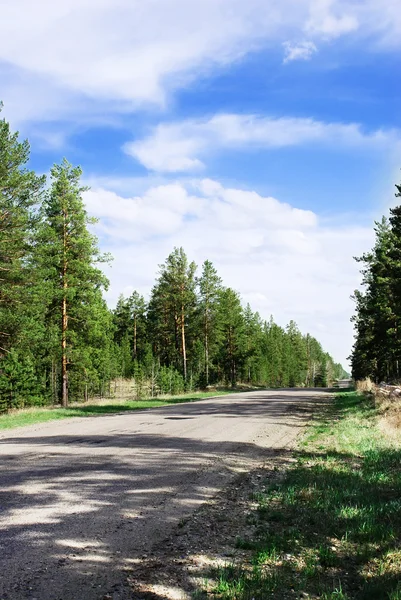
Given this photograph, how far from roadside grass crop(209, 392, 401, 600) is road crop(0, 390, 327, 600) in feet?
3.46

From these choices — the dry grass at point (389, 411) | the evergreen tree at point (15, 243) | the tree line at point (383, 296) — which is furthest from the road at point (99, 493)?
the tree line at point (383, 296)

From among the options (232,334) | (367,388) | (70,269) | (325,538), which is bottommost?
(367,388)

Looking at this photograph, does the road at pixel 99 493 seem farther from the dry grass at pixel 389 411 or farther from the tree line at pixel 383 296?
the tree line at pixel 383 296

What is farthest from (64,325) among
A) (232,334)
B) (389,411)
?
(232,334)

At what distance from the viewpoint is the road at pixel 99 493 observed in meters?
4.23

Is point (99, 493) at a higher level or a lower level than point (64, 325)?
lower

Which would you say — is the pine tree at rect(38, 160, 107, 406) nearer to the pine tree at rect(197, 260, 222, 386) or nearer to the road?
the road

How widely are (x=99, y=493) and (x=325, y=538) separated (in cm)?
346

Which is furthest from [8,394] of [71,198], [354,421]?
[354,421]

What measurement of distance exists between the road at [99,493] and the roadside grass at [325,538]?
3.46 ft

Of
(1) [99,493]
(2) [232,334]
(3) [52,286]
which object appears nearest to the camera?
(1) [99,493]

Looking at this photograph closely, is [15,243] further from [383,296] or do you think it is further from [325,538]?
[383,296]

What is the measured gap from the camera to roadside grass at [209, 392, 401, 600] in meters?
4.02

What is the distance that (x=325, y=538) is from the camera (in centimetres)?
523
